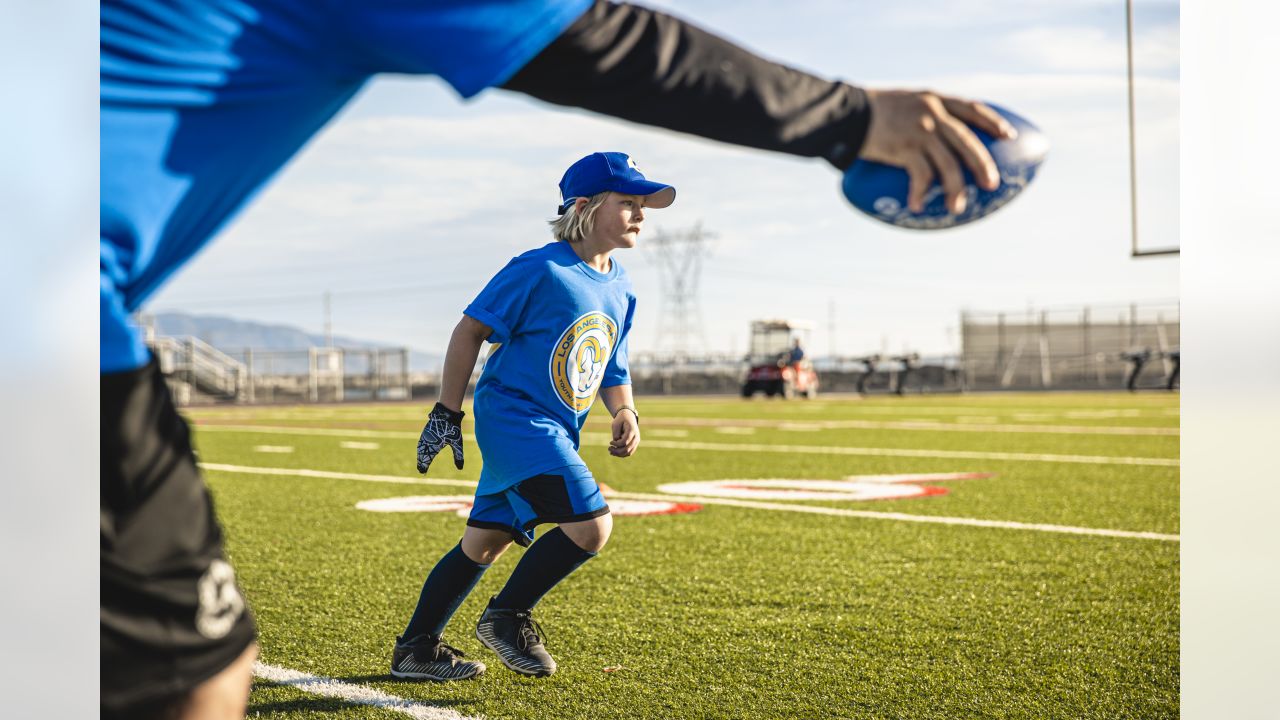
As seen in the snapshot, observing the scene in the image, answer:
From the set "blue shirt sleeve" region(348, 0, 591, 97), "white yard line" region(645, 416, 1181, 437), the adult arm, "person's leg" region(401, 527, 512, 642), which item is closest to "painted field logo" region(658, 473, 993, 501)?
"person's leg" region(401, 527, 512, 642)

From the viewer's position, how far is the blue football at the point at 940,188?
4.19ft

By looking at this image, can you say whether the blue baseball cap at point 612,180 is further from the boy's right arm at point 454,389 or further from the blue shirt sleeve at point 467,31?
the blue shirt sleeve at point 467,31

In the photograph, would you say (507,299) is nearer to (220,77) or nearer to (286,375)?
(220,77)

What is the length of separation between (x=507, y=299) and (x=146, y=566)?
4.15 ft

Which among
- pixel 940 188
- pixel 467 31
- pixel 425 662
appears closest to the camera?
pixel 467 31

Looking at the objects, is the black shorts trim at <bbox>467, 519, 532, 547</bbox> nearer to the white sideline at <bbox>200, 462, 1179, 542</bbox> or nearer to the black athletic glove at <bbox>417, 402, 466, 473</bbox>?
the black athletic glove at <bbox>417, 402, 466, 473</bbox>

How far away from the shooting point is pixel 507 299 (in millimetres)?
2326

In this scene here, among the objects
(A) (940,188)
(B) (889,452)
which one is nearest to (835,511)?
(B) (889,452)

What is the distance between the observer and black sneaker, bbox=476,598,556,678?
2.54 metres

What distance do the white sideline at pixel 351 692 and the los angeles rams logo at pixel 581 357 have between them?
69cm
